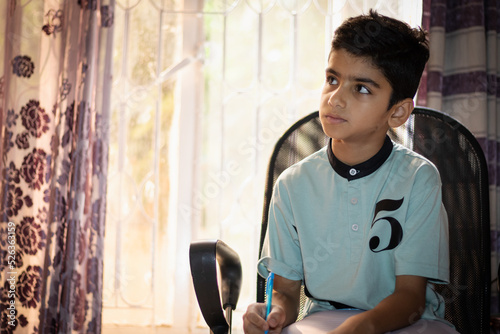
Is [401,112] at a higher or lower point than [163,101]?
lower

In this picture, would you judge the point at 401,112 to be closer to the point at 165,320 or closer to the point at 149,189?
the point at 149,189

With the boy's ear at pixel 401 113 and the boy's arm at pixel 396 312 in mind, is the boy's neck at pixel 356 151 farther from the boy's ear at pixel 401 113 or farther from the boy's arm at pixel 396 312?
the boy's arm at pixel 396 312

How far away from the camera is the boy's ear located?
1.10m

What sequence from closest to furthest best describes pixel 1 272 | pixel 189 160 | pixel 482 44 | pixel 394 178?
1. pixel 394 178
2. pixel 482 44
3. pixel 1 272
4. pixel 189 160

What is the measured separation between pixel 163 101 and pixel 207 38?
32cm

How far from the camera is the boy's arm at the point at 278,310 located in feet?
2.83

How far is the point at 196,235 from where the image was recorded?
1.98 meters

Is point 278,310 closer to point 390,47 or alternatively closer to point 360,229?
point 360,229

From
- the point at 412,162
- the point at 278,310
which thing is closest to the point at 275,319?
the point at 278,310

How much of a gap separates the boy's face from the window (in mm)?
892

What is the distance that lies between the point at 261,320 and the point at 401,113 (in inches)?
22.5

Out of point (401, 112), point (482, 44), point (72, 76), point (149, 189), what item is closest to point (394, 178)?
point (401, 112)

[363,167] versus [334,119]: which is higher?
[334,119]

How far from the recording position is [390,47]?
3.42ft
